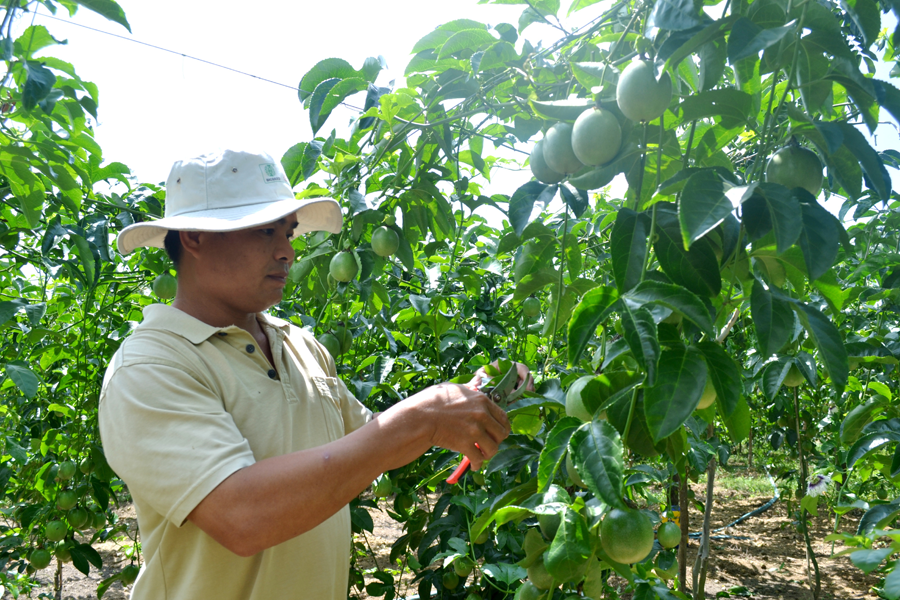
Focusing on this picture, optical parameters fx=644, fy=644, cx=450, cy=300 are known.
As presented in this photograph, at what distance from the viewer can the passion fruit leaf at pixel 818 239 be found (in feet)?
2.46

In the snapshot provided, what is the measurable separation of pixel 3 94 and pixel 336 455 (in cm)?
176

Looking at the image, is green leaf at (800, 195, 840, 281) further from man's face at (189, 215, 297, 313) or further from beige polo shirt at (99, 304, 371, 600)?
man's face at (189, 215, 297, 313)

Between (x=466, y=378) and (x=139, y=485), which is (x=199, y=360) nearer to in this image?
(x=139, y=485)

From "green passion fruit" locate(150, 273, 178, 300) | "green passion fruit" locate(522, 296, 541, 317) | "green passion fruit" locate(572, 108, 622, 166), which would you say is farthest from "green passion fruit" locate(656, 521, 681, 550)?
"green passion fruit" locate(150, 273, 178, 300)

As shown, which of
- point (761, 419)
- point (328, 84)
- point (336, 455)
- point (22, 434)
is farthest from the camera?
point (761, 419)

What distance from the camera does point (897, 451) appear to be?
130cm

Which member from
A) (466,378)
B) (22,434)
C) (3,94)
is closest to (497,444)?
(466,378)

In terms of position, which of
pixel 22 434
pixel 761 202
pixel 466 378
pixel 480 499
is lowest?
pixel 22 434

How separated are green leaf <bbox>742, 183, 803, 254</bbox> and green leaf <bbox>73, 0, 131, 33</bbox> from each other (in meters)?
1.28

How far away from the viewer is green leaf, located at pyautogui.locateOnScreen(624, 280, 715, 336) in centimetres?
72

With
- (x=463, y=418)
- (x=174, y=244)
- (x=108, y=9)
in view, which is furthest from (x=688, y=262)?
(x=108, y=9)

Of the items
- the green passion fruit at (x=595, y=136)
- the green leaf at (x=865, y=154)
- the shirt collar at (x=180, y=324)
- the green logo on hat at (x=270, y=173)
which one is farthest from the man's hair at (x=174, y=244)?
the green leaf at (x=865, y=154)

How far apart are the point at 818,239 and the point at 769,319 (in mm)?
131

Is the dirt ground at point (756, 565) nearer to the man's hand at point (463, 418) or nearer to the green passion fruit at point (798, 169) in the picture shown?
the man's hand at point (463, 418)
